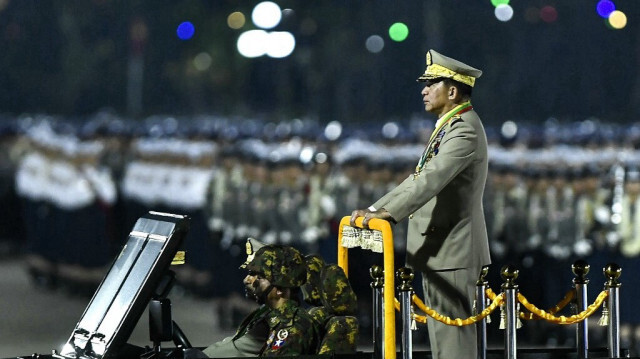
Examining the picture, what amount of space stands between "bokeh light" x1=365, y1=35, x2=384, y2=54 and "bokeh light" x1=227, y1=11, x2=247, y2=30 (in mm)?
1007

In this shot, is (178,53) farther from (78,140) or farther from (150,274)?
(150,274)

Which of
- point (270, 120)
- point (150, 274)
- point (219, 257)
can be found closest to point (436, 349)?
point (150, 274)

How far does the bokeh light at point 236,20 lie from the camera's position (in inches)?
433

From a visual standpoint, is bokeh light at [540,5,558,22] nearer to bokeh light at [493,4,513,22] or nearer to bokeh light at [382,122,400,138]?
bokeh light at [493,4,513,22]

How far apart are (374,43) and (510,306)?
21.1 ft

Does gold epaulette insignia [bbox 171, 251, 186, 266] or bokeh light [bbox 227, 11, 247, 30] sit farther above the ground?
bokeh light [bbox 227, 11, 247, 30]

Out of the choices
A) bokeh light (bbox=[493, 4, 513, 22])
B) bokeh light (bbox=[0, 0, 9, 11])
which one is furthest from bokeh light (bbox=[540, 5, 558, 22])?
bokeh light (bbox=[0, 0, 9, 11])

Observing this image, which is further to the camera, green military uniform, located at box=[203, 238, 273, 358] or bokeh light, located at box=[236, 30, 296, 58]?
bokeh light, located at box=[236, 30, 296, 58]

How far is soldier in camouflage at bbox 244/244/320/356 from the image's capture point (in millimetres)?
Answer: 4590

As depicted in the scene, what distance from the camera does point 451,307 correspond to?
16.8 ft

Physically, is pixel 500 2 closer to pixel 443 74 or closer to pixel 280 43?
pixel 280 43

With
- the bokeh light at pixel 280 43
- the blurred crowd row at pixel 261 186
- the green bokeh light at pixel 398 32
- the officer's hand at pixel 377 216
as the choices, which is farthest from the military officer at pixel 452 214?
the green bokeh light at pixel 398 32

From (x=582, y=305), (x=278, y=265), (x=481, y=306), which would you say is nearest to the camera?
Answer: (x=278, y=265)

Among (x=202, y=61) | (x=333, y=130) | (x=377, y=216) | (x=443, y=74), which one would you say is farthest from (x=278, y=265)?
(x=202, y=61)
